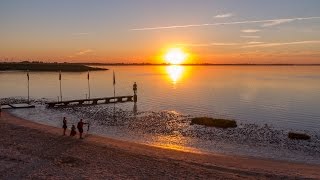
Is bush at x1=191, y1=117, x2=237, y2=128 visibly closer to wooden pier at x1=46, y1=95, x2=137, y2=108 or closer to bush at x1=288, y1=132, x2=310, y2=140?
bush at x1=288, y1=132, x2=310, y2=140

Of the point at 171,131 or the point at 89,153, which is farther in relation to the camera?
the point at 171,131

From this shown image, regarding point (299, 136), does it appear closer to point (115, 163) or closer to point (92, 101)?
point (115, 163)

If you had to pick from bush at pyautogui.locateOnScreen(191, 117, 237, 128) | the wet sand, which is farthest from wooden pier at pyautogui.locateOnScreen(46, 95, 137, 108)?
the wet sand

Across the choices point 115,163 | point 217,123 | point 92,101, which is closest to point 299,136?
point 217,123

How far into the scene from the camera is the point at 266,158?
88.3 ft

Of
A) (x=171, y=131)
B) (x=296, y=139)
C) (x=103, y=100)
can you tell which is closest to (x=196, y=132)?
(x=171, y=131)

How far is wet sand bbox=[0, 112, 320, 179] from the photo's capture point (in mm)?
19609

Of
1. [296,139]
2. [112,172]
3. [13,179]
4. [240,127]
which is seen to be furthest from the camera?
[240,127]

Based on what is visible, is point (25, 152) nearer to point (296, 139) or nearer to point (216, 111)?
point (296, 139)

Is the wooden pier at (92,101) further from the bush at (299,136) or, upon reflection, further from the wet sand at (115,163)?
the bush at (299,136)

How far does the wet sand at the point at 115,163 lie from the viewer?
19.6 meters

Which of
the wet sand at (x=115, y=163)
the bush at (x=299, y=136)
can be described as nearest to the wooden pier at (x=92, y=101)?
the wet sand at (x=115, y=163)

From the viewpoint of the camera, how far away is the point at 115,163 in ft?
72.5

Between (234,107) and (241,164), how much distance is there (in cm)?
3914
